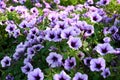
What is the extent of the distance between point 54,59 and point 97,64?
1.54 feet

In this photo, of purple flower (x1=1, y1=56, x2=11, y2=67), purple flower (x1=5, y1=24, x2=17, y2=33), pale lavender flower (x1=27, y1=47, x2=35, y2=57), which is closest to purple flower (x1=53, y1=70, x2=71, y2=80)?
pale lavender flower (x1=27, y1=47, x2=35, y2=57)

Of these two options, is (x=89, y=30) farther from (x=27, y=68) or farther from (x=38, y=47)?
(x=27, y=68)

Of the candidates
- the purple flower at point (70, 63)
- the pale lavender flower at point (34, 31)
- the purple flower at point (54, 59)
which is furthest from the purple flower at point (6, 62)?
the purple flower at point (70, 63)

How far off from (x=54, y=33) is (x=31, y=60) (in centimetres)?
42

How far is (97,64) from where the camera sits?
374 cm

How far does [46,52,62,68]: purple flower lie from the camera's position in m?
3.85

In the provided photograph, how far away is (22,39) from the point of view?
16.4 feet

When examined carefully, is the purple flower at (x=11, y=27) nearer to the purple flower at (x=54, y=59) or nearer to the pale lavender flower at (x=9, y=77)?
the pale lavender flower at (x=9, y=77)

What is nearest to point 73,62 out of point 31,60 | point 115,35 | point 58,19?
point 31,60

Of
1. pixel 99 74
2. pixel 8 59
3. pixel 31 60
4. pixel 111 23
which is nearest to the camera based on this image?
pixel 99 74

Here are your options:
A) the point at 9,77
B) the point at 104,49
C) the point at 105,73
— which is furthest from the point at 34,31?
the point at 105,73

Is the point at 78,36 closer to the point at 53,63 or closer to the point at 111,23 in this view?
the point at 53,63

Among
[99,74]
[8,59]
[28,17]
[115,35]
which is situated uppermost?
[28,17]

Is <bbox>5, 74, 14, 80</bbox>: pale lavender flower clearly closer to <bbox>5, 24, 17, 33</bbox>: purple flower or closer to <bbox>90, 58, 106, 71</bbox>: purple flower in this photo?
<bbox>5, 24, 17, 33</bbox>: purple flower
